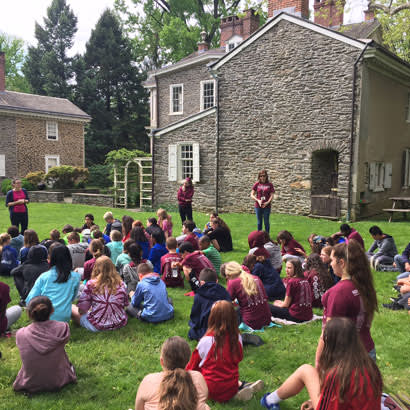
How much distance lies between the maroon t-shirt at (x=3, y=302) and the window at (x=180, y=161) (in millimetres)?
14755

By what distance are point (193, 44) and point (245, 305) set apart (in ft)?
A: 122

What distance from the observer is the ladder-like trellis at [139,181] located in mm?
21219

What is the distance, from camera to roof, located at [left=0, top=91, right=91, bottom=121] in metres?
28.9

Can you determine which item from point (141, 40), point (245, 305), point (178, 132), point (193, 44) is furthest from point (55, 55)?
point (245, 305)

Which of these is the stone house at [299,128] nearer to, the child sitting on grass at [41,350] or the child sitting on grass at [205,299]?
the child sitting on grass at [205,299]

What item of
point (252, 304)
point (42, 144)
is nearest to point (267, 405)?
point (252, 304)

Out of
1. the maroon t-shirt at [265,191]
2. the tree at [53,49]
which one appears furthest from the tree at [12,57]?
the maroon t-shirt at [265,191]

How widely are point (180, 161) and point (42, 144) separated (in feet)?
51.9

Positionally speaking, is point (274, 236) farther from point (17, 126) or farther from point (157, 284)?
point (17, 126)

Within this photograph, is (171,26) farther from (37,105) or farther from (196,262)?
(196,262)

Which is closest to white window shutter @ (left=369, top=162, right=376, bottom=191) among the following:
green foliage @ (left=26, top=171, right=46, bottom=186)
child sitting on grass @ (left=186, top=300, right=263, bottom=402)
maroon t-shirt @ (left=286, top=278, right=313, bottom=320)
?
maroon t-shirt @ (left=286, top=278, right=313, bottom=320)

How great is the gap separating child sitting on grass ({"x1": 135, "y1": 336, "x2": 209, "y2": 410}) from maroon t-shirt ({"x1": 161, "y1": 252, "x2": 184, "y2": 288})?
179 inches

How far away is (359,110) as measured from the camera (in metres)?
15.1

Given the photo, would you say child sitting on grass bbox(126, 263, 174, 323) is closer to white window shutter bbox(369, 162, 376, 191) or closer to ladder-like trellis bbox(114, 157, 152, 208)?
white window shutter bbox(369, 162, 376, 191)
